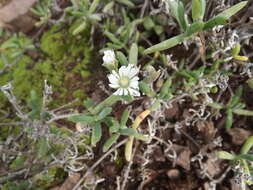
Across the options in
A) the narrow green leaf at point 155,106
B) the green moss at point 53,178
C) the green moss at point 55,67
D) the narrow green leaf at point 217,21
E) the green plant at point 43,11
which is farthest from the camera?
the green plant at point 43,11

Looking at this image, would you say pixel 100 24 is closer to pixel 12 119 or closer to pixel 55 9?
pixel 55 9

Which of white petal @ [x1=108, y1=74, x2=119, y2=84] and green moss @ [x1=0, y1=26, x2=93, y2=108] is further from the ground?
green moss @ [x1=0, y1=26, x2=93, y2=108]

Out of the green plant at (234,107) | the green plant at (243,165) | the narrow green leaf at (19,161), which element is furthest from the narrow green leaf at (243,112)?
the narrow green leaf at (19,161)

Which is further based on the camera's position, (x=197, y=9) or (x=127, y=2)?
(x=127, y=2)

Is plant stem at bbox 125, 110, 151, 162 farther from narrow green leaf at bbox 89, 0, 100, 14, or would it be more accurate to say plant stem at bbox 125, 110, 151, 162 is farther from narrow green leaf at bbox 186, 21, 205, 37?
narrow green leaf at bbox 89, 0, 100, 14

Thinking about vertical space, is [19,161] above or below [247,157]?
above

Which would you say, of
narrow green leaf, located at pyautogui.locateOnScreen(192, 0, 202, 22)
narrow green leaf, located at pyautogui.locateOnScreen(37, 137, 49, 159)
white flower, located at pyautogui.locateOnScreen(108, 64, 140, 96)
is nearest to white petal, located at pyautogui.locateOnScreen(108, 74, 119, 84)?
white flower, located at pyautogui.locateOnScreen(108, 64, 140, 96)

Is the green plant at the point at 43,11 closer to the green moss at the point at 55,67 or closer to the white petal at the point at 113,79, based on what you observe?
the green moss at the point at 55,67

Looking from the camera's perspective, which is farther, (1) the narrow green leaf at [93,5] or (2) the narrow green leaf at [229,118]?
(1) the narrow green leaf at [93,5]

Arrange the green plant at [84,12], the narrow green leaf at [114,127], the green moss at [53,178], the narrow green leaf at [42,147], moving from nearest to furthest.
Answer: the narrow green leaf at [114,127], the narrow green leaf at [42,147], the green moss at [53,178], the green plant at [84,12]

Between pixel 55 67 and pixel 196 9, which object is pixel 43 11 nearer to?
pixel 55 67

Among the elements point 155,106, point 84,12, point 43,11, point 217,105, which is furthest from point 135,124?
point 43,11
